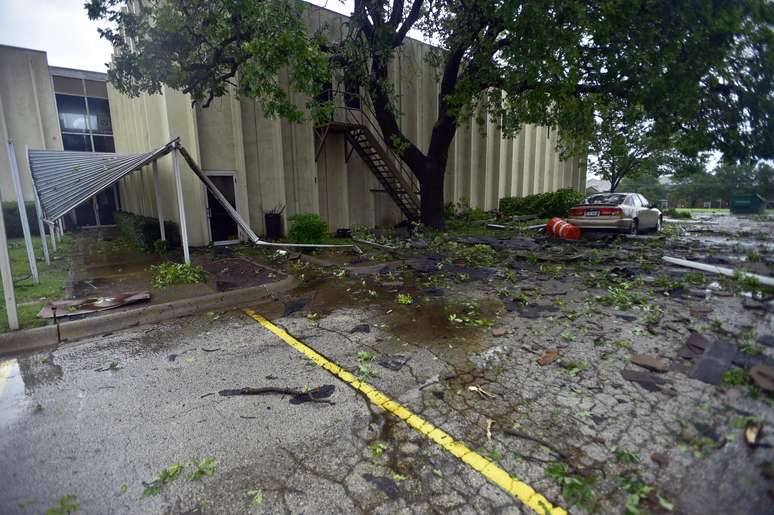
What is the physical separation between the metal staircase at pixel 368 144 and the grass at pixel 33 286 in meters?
8.82

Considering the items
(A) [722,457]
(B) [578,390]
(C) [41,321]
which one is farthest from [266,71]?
→ (A) [722,457]

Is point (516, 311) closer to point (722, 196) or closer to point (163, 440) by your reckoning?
point (163, 440)

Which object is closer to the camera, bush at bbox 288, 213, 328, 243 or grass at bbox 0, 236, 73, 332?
grass at bbox 0, 236, 73, 332

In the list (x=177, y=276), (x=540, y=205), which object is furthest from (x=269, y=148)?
(x=540, y=205)

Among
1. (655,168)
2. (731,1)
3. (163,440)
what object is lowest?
(163,440)

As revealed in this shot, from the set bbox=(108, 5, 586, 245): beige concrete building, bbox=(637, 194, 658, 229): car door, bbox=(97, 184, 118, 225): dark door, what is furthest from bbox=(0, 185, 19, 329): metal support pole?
bbox=(97, 184, 118, 225): dark door

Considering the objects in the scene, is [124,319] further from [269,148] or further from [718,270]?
[718,270]

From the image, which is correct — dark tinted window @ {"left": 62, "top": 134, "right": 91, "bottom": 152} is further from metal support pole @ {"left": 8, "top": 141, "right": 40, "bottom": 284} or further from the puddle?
the puddle

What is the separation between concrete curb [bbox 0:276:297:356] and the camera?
5320 mm

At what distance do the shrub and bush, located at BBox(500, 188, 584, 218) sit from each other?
17318 mm

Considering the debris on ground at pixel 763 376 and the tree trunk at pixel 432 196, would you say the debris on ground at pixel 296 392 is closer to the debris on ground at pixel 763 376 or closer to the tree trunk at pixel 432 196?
the debris on ground at pixel 763 376

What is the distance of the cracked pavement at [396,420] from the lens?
257 centimetres

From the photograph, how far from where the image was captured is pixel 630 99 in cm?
1029

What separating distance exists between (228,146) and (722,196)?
63.2m
